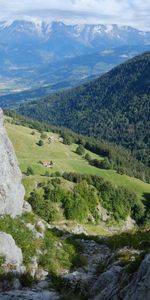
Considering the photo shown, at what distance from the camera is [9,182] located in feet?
108

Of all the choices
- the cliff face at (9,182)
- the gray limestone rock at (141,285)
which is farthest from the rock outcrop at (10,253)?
the gray limestone rock at (141,285)

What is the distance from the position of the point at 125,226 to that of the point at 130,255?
261ft

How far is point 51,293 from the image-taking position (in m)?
22.0

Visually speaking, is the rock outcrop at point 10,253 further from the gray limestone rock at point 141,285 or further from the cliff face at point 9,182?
the gray limestone rock at point 141,285

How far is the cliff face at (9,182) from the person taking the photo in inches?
1248

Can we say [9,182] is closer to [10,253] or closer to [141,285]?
[10,253]

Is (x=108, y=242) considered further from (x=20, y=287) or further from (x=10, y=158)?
(x=20, y=287)

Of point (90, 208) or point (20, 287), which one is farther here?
point (90, 208)

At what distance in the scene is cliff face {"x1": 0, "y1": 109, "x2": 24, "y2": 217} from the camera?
1248 inches

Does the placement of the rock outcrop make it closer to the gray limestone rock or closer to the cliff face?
the cliff face

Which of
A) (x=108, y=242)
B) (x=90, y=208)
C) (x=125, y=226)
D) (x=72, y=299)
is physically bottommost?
(x=125, y=226)

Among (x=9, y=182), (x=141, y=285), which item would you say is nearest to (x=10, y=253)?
(x=9, y=182)

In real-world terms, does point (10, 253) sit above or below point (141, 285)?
below

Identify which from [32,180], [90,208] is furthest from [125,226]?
[32,180]
